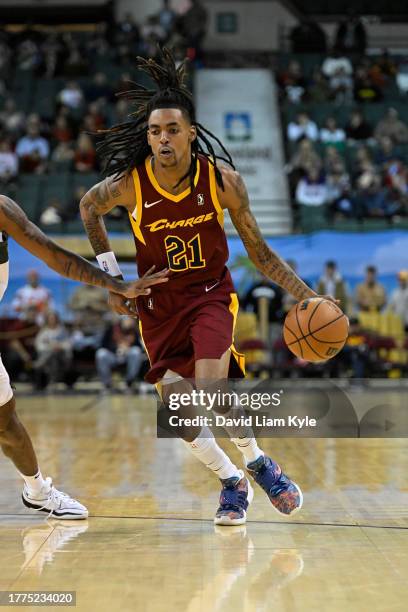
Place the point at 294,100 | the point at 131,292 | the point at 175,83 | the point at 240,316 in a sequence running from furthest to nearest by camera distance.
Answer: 1. the point at 294,100
2. the point at 240,316
3. the point at 175,83
4. the point at 131,292

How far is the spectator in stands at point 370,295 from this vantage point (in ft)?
47.3

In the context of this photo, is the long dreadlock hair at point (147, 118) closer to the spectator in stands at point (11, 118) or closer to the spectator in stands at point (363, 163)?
the spectator in stands at point (363, 163)

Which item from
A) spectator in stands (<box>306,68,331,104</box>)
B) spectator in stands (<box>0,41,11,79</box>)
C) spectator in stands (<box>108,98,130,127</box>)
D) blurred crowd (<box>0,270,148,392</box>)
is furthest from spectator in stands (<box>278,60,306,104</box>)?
blurred crowd (<box>0,270,148,392</box>)

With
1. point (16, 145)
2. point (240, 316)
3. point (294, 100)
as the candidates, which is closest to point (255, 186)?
point (294, 100)

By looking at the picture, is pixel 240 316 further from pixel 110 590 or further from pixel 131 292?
pixel 110 590

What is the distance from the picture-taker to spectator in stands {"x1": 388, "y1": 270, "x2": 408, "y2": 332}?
47.1 feet

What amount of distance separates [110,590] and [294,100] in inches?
769

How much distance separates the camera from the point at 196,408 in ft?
15.8

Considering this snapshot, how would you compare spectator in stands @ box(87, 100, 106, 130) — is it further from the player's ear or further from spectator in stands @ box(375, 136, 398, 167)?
the player's ear

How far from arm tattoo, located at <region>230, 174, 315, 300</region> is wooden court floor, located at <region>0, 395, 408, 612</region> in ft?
3.90

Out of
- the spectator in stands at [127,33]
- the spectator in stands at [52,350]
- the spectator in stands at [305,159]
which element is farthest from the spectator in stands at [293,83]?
the spectator in stands at [52,350]

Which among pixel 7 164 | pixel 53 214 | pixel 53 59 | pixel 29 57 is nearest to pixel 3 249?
pixel 53 214

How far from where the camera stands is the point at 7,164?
18203 millimetres

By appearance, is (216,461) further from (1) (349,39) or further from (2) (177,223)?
(1) (349,39)
